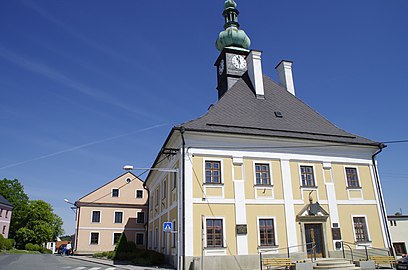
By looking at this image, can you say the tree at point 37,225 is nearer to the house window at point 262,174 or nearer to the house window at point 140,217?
the house window at point 140,217

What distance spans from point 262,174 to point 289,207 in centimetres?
230

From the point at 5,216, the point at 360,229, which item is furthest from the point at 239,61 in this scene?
the point at 5,216

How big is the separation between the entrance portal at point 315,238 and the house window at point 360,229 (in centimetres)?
229

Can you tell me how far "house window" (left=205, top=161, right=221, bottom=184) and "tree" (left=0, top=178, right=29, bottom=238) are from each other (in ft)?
177

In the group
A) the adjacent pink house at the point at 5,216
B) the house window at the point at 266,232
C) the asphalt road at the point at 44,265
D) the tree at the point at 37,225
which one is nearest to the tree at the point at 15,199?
the tree at the point at 37,225

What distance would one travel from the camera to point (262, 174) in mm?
19328

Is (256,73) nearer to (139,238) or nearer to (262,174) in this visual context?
(262,174)

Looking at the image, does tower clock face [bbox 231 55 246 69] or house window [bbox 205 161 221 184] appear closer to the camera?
house window [bbox 205 161 221 184]

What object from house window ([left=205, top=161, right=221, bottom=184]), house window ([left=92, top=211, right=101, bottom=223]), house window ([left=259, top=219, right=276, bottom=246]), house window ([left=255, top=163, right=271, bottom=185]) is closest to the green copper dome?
house window ([left=255, top=163, right=271, bottom=185])

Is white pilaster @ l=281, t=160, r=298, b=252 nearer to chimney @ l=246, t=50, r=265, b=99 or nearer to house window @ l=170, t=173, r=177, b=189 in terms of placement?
chimney @ l=246, t=50, r=265, b=99

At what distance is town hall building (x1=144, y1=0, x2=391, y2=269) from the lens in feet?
57.4

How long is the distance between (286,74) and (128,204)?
25.6 m

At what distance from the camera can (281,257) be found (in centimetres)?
1789

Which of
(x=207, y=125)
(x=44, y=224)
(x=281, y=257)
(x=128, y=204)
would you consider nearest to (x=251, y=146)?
(x=207, y=125)
